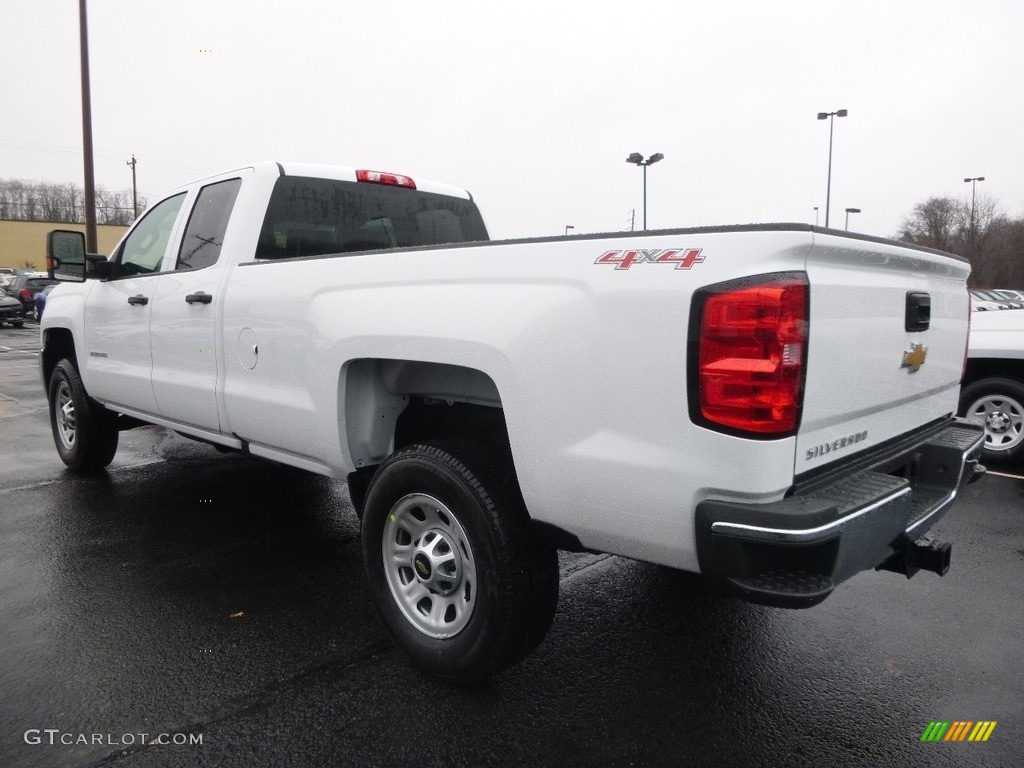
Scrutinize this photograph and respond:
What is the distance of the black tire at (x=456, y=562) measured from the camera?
8.05 ft

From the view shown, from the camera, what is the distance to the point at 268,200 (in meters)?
3.91

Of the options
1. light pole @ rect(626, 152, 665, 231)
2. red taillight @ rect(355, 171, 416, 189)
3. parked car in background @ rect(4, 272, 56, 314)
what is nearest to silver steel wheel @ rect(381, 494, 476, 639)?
red taillight @ rect(355, 171, 416, 189)

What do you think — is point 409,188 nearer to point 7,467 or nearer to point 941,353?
point 941,353

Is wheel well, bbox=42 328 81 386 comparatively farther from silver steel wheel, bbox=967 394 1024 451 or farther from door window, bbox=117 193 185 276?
silver steel wheel, bbox=967 394 1024 451

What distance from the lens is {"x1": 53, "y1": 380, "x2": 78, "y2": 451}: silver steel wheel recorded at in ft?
19.0

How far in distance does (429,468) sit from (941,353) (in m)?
2.08

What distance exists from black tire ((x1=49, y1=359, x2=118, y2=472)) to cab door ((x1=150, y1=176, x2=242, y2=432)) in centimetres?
151

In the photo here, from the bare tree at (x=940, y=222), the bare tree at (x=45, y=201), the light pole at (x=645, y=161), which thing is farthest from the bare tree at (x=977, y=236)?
the bare tree at (x=45, y=201)

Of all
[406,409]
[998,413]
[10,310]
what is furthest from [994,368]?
[10,310]

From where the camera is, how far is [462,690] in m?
A: 2.71

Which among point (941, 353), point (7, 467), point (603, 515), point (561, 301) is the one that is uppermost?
point (561, 301)

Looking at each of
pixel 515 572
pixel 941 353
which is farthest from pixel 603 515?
pixel 941 353

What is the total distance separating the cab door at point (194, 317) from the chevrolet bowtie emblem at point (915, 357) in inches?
122

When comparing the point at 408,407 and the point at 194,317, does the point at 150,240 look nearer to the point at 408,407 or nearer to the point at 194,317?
the point at 194,317
